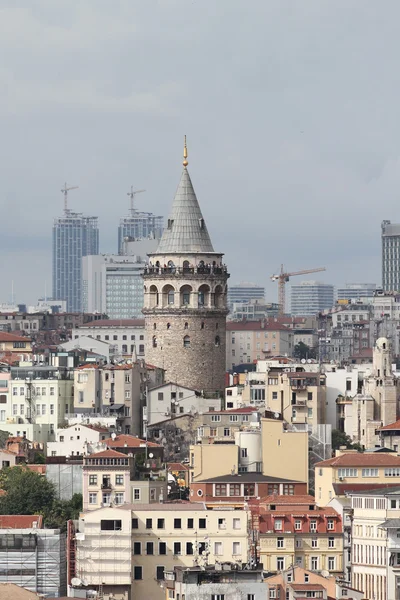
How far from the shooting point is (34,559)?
8262 cm

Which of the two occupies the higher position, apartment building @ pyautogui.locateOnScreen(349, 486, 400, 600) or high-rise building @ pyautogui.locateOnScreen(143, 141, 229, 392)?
high-rise building @ pyautogui.locateOnScreen(143, 141, 229, 392)

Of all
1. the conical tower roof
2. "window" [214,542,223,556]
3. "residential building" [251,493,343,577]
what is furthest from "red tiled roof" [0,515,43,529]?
the conical tower roof

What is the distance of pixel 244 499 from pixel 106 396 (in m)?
21.2

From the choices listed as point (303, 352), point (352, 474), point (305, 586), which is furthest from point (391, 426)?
point (303, 352)

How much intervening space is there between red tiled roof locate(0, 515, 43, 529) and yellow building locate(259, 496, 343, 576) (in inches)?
307

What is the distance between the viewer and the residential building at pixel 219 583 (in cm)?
6981

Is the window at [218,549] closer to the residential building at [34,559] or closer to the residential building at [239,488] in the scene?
the residential building at [34,559]

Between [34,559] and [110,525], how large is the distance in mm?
2821

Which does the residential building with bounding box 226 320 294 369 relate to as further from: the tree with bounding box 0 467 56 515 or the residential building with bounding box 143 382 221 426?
the tree with bounding box 0 467 56 515

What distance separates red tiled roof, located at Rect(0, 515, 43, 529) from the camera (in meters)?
85.9

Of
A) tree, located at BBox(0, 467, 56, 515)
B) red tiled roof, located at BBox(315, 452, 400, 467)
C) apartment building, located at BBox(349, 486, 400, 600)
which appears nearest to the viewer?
apartment building, located at BBox(349, 486, 400, 600)

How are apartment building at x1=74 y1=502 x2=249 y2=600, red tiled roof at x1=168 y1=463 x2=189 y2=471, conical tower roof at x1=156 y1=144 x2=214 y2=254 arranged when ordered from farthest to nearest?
conical tower roof at x1=156 y1=144 x2=214 y2=254
red tiled roof at x1=168 y1=463 x2=189 y2=471
apartment building at x1=74 y1=502 x2=249 y2=600

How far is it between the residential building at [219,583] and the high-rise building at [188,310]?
40.1 metres

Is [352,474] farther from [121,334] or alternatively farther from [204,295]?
[121,334]
